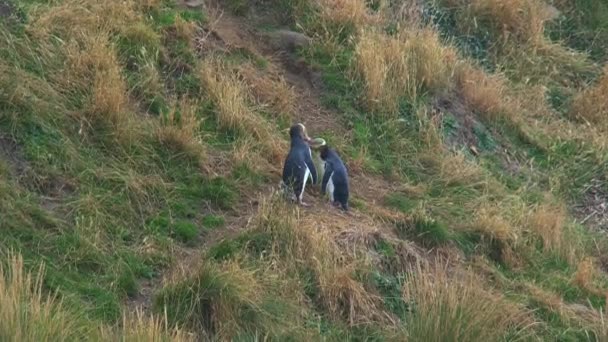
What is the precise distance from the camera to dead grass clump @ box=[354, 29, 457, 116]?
441 inches

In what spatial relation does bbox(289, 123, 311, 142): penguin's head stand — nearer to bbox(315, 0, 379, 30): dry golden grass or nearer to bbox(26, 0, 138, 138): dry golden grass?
bbox(26, 0, 138, 138): dry golden grass

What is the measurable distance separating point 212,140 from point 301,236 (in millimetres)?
1954

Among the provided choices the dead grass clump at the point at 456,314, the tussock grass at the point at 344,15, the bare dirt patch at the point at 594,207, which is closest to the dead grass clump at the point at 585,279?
the bare dirt patch at the point at 594,207

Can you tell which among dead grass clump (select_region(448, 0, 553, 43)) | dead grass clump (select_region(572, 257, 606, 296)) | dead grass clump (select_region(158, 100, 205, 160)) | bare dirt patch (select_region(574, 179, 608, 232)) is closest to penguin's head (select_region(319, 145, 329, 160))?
dead grass clump (select_region(158, 100, 205, 160))

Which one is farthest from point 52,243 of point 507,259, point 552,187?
point 552,187

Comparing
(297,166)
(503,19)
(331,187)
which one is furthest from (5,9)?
(503,19)

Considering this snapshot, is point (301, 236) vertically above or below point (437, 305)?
below

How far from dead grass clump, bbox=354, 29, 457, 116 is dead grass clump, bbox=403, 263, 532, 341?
12.4 feet

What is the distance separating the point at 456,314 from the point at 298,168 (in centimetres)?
241

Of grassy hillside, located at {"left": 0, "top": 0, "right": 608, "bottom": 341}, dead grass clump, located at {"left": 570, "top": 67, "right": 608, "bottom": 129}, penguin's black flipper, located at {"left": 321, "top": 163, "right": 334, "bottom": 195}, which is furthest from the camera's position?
dead grass clump, located at {"left": 570, "top": 67, "right": 608, "bottom": 129}

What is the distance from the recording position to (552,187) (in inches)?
452

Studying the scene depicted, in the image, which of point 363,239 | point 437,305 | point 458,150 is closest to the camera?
point 437,305

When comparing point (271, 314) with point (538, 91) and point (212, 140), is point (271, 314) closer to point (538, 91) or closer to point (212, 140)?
point (212, 140)

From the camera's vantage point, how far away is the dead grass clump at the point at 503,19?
557 inches
